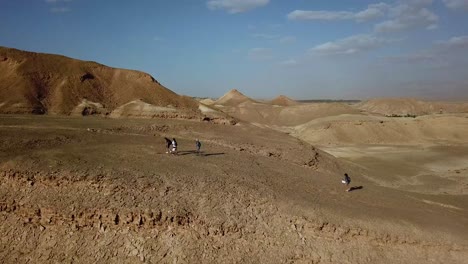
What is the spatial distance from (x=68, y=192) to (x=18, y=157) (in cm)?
362

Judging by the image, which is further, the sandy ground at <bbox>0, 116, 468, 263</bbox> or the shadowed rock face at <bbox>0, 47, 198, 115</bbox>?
the shadowed rock face at <bbox>0, 47, 198, 115</bbox>

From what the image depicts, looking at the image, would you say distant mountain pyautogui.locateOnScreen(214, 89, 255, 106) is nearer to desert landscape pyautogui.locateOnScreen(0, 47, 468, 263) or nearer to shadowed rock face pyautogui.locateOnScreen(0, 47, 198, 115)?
shadowed rock face pyautogui.locateOnScreen(0, 47, 198, 115)

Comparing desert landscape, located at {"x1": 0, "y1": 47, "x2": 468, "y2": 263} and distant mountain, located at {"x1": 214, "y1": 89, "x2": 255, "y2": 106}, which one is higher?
distant mountain, located at {"x1": 214, "y1": 89, "x2": 255, "y2": 106}

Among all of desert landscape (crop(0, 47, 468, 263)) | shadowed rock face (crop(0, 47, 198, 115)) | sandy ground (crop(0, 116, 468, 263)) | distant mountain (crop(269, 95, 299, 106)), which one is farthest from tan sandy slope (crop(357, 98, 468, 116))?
sandy ground (crop(0, 116, 468, 263))

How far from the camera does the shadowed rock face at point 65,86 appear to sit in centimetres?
3844

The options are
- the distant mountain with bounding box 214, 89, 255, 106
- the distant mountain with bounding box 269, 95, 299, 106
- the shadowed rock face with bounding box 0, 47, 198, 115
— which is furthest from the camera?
the distant mountain with bounding box 269, 95, 299, 106

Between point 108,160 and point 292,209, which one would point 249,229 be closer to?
point 292,209

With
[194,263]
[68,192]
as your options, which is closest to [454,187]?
[194,263]

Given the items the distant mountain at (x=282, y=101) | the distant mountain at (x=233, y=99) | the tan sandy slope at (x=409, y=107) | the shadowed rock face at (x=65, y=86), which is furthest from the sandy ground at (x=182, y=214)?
the tan sandy slope at (x=409, y=107)

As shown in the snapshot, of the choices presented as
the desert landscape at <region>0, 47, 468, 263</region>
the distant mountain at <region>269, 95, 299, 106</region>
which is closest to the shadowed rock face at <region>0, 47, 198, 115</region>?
the desert landscape at <region>0, 47, 468, 263</region>

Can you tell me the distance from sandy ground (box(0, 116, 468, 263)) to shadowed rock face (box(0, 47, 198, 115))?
1655 cm

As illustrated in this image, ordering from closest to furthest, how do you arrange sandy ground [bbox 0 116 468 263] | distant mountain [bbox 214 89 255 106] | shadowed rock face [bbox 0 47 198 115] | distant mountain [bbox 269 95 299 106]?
sandy ground [bbox 0 116 468 263]
shadowed rock face [bbox 0 47 198 115]
distant mountain [bbox 214 89 255 106]
distant mountain [bbox 269 95 299 106]

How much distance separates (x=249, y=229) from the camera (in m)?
17.4

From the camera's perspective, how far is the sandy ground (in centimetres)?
1628
